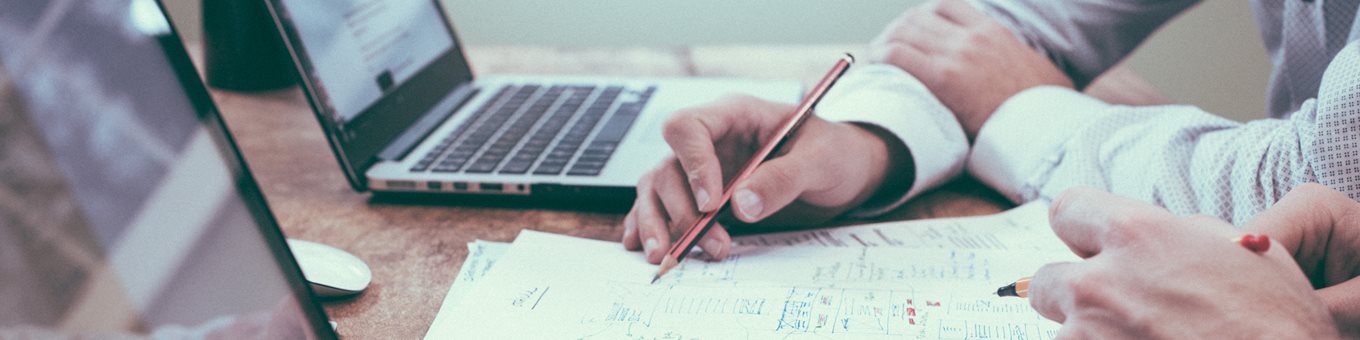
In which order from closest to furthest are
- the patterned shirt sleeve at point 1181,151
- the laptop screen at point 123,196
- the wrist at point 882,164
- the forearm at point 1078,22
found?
the laptop screen at point 123,196 < the patterned shirt sleeve at point 1181,151 < the wrist at point 882,164 < the forearm at point 1078,22

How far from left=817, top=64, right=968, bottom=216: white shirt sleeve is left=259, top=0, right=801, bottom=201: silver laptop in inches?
5.9

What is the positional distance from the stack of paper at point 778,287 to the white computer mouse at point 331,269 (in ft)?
0.20

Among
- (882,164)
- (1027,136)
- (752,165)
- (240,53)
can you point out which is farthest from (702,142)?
(240,53)

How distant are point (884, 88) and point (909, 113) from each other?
42 millimetres

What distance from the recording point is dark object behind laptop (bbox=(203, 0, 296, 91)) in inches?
38.9

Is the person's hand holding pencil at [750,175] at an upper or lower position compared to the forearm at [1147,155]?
upper

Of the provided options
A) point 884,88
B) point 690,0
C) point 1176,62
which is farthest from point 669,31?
point 884,88

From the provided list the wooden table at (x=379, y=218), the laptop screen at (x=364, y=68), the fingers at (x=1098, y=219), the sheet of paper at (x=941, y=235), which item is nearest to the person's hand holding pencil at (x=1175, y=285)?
the fingers at (x=1098, y=219)

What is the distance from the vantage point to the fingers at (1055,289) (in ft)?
1.29

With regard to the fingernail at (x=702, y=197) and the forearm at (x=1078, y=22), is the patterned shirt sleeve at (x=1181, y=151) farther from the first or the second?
the fingernail at (x=702, y=197)

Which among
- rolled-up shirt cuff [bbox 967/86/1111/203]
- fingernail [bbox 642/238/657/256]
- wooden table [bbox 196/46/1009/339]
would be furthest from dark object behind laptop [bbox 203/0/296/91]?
rolled-up shirt cuff [bbox 967/86/1111/203]

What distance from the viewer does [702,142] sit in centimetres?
60

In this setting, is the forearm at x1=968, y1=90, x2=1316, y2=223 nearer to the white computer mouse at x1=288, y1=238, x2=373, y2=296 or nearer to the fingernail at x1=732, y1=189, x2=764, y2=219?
the fingernail at x1=732, y1=189, x2=764, y2=219

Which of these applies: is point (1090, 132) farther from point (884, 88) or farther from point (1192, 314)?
point (1192, 314)
